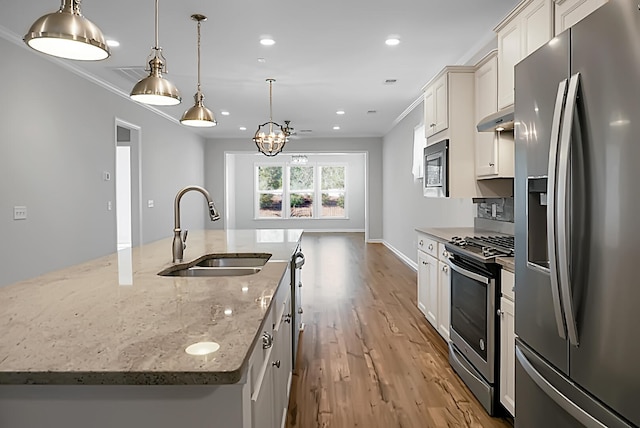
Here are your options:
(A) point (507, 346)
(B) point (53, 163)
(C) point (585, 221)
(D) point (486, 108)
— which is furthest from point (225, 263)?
(B) point (53, 163)

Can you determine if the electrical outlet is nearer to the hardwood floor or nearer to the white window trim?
the hardwood floor

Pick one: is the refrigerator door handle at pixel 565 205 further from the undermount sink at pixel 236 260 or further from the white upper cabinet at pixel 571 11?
the undermount sink at pixel 236 260

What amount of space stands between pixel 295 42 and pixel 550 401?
3.72 m

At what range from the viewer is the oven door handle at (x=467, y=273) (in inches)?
104

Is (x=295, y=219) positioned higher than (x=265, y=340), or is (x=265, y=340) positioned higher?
(x=265, y=340)

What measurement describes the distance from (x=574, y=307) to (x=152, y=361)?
1220mm

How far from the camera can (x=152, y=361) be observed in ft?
3.30

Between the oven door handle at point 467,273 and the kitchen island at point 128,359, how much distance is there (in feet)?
4.92

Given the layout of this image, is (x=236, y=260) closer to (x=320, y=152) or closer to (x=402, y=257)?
(x=402, y=257)

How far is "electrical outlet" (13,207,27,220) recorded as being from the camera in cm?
425

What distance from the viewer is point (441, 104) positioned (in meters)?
4.05

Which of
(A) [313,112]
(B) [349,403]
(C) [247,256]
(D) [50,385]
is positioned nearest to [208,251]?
(C) [247,256]

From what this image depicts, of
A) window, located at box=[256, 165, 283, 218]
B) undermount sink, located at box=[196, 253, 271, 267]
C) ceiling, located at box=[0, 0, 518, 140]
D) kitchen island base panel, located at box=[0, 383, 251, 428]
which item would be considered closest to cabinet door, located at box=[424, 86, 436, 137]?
ceiling, located at box=[0, 0, 518, 140]

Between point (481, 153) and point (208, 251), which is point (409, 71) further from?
point (208, 251)
